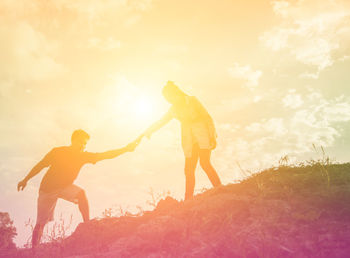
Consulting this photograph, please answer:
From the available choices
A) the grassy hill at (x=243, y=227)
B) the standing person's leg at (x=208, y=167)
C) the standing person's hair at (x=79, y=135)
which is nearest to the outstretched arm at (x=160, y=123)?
the standing person's leg at (x=208, y=167)

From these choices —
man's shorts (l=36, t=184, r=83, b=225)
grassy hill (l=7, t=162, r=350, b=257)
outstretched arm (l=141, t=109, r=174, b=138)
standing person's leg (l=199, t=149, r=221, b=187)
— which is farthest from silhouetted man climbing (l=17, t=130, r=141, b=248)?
standing person's leg (l=199, t=149, r=221, b=187)

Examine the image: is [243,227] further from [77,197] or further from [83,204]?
[77,197]

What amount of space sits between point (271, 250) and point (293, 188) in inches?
77.8

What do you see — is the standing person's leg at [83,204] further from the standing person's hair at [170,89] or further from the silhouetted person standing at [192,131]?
the standing person's hair at [170,89]

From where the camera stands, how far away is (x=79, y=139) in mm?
6816

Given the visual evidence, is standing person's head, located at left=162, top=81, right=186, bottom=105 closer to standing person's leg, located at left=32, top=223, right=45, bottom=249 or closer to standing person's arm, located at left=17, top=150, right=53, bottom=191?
standing person's arm, located at left=17, top=150, right=53, bottom=191

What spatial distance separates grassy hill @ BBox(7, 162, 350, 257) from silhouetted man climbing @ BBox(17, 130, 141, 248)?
81 cm

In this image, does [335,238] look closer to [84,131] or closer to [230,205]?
[230,205]

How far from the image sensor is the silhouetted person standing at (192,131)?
6.46 meters

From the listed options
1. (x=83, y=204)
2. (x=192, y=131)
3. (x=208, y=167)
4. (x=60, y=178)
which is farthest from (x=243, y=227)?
(x=60, y=178)

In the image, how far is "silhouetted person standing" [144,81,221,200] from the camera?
21.2 ft

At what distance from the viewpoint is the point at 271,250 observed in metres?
3.41

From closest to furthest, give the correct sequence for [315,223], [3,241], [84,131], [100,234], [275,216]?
1. [315,223]
2. [275,216]
3. [100,234]
4. [84,131]
5. [3,241]

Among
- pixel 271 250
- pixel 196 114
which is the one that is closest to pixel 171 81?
pixel 196 114
